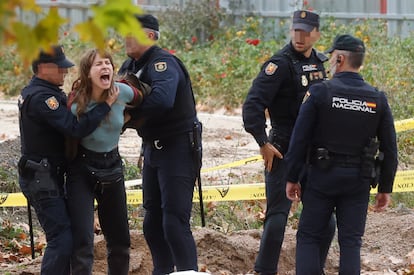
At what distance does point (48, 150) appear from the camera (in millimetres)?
5621

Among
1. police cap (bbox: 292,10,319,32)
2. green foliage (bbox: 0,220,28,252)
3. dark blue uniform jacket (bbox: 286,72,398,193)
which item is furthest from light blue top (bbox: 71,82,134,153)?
green foliage (bbox: 0,220,28,252)

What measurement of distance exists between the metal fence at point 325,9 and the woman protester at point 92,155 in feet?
45.0

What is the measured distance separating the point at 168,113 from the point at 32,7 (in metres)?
3.55

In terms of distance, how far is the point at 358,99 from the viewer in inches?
225

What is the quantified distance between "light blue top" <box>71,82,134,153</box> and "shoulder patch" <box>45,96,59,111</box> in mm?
115

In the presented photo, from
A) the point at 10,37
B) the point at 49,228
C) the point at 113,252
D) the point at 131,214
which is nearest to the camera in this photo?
the point at 10,37

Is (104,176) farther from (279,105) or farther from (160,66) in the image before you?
(279,105)

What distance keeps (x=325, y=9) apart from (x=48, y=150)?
14673mm

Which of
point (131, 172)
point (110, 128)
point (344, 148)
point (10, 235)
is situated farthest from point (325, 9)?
point (110, 128)

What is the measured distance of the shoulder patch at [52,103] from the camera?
18.0ft

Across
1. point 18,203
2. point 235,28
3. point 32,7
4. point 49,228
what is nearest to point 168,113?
point 49,228

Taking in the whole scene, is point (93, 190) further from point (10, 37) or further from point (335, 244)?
point (10, 37)

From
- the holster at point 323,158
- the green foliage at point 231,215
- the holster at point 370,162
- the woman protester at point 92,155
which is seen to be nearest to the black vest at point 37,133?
the woman protester at point 92,155

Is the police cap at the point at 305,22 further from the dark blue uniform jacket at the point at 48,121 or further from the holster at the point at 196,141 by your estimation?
the dark blue uniform jacket at the point at 48,121
